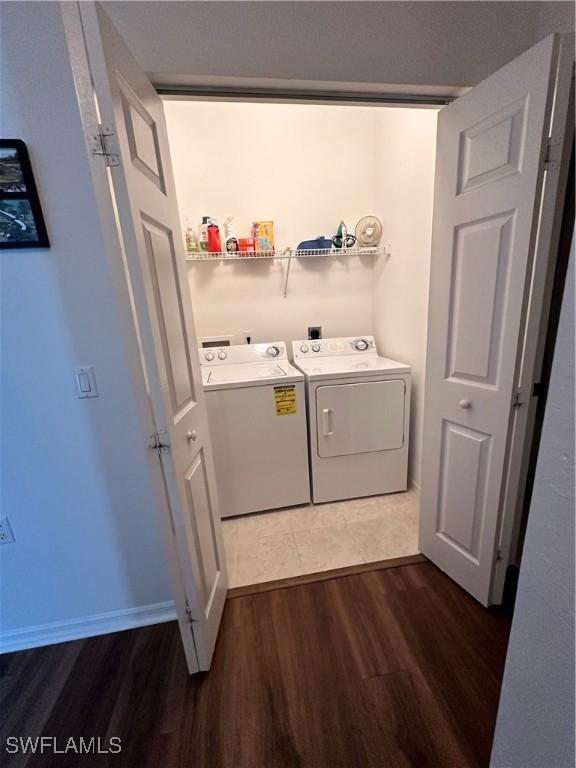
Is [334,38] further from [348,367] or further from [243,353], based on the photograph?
[243,353]

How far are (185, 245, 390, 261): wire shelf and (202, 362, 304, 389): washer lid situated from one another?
32.7 inches

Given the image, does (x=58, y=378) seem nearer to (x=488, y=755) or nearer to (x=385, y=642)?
(x=385, y=642)

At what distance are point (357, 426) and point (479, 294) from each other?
1.12 meters

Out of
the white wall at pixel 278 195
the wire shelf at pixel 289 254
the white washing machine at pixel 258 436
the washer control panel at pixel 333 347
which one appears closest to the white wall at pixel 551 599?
the white washing machine at pixel 258 436

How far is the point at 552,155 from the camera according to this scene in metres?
0.95

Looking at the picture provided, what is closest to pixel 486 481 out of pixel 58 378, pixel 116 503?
pixel 116 503

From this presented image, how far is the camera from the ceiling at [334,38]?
1003mm

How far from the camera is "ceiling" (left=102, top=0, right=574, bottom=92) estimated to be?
1003 millimetres

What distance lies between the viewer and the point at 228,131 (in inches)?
89.2

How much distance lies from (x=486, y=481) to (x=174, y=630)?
5.09ft

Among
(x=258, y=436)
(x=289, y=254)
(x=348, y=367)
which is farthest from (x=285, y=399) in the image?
(x=289, y=254)

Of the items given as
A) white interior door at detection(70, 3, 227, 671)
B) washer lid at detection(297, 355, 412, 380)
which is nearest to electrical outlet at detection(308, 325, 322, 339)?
washer lid at detection(297, 355, 412, 380)

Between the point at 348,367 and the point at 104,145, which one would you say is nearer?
the point at 104,145

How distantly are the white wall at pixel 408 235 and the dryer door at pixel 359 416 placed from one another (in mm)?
209
